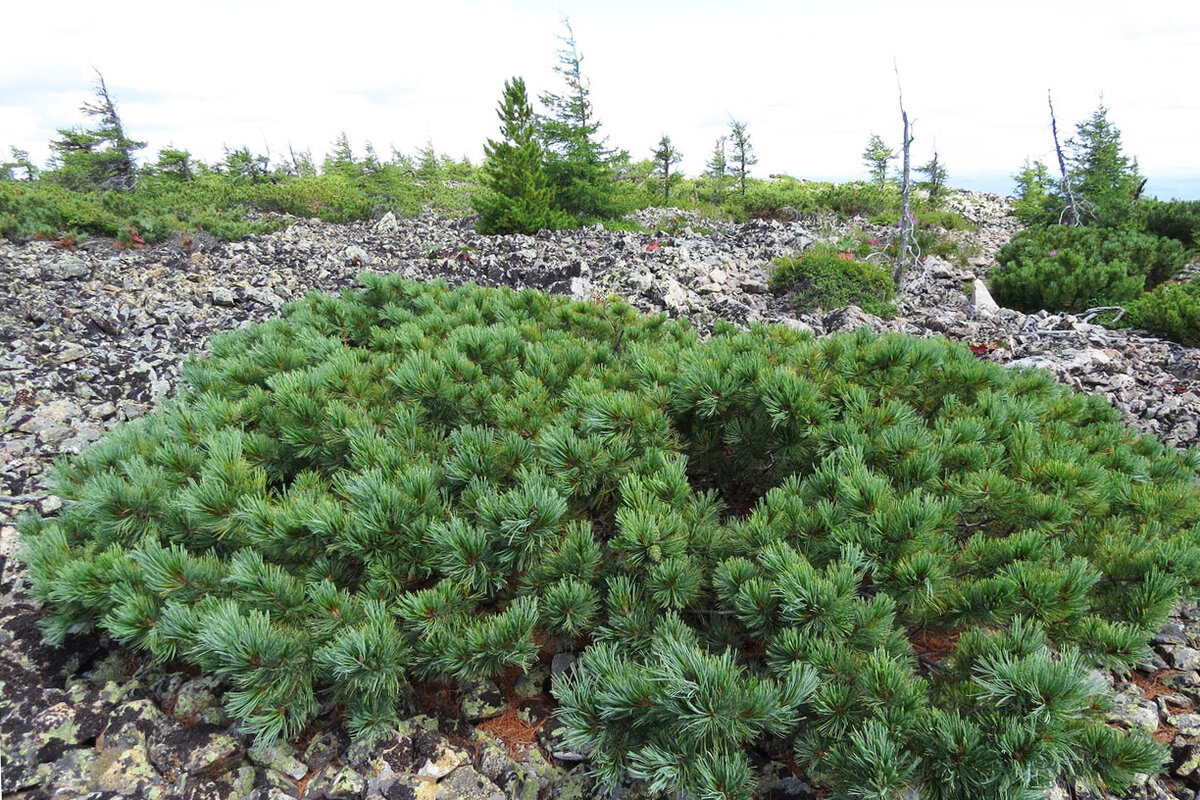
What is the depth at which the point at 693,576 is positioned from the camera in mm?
2236

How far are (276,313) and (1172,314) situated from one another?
11436mm

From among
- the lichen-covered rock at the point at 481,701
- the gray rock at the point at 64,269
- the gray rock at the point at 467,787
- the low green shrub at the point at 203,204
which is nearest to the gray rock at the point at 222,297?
the gray rock at the point at 64,269

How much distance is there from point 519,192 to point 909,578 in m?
14.4

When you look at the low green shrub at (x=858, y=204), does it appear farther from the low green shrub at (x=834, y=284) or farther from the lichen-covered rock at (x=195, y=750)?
the lichen-covered rock at (x=195, y=750)

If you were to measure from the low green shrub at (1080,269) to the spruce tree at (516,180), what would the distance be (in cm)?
934

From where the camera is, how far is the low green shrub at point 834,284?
9.19 metres

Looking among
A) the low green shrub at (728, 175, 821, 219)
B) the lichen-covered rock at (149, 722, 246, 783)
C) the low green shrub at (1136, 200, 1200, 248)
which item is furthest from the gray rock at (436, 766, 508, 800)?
the low green shrub at (728, 175, 821, 219)

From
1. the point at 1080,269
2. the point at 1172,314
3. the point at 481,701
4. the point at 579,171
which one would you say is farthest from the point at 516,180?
the point at 481,701

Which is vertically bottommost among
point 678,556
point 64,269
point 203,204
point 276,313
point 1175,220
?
point 678,556

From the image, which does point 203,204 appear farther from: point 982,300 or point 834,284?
point 982,300

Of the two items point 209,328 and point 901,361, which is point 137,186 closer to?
point 209,328

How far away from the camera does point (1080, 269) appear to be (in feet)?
31.1

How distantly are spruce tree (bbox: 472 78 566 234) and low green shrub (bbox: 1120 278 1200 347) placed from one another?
10829mm

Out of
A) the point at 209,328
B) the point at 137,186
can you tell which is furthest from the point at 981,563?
the point at 137,186
